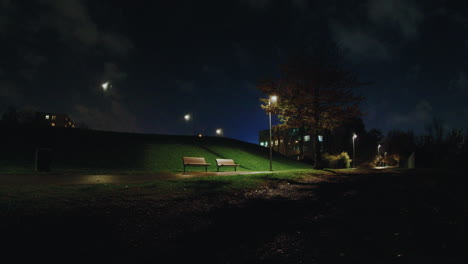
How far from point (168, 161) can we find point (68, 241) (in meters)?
17.6

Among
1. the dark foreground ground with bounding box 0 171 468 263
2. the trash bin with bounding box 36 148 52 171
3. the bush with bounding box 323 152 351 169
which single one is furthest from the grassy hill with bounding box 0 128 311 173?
the dark foreground ground with bounding box 0 171 468 263

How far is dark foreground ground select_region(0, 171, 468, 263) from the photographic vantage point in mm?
4090

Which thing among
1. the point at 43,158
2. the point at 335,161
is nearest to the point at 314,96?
the point at 335,161

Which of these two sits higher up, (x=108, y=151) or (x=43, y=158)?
(x=108, y=151)

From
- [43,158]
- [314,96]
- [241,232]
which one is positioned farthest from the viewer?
[314,96]

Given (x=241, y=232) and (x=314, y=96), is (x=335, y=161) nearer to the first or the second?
(x=314, y=96)

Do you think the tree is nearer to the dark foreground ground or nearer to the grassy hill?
the grassy hill

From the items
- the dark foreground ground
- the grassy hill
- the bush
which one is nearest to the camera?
the dark foreground ground

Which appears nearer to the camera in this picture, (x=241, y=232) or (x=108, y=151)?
(x=241, y=232)

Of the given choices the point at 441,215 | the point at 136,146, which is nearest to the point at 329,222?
the point at 441,215

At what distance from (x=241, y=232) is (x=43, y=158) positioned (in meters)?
13.7

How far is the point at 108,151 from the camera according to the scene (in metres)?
22.8

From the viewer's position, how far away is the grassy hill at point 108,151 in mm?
18281

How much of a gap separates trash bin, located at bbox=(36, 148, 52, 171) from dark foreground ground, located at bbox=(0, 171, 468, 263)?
390 inches
